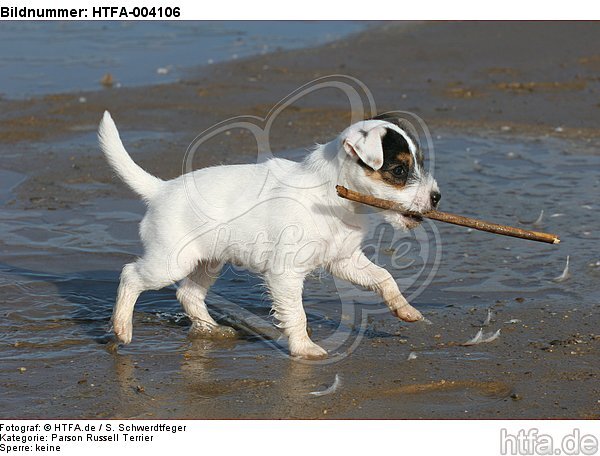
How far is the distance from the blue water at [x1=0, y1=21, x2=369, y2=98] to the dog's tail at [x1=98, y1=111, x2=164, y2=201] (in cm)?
789

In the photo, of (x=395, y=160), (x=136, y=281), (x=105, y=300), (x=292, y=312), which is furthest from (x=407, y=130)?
(x=105, y=300)

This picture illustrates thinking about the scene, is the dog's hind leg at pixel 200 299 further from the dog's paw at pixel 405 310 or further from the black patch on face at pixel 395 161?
the black patch on face at pixel 395 161

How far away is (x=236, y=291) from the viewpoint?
7.71 m

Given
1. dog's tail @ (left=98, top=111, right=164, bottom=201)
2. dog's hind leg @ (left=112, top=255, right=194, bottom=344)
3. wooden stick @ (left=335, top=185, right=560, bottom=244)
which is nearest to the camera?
wooden stick @ (left=335, top=185, right=560, bottom=244)

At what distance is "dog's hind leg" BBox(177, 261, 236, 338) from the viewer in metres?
6.79

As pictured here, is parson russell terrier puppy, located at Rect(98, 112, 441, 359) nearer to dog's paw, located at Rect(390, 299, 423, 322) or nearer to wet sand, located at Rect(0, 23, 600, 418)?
dog's paw, located at Rect(390, 299, 423, 322)

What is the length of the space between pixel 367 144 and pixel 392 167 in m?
0.22

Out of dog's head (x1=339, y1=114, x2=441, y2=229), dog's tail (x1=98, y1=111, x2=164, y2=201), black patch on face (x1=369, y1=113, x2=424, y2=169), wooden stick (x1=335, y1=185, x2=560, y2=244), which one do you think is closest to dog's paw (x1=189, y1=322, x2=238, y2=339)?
dog's tail (x1=98, y1=111, x2=164, y2=201)

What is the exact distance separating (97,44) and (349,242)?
13.1m

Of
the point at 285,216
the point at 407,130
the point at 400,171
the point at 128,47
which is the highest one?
the point at 128,47

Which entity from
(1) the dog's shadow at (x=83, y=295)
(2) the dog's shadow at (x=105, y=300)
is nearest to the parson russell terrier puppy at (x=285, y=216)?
(2) the dog's shadow at (x=105, y=300)

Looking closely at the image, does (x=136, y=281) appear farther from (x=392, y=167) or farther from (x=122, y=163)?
(x=392, y=167)

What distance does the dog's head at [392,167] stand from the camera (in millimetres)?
6012
